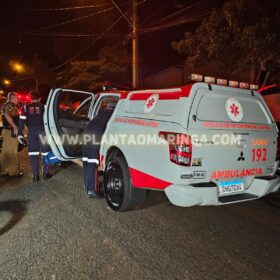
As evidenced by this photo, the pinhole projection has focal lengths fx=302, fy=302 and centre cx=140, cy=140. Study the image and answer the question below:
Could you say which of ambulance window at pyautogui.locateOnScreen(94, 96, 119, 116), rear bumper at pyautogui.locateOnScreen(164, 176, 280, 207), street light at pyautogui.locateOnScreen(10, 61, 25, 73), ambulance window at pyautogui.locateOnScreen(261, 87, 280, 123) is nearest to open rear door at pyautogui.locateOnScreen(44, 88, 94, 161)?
ambulance window at pyautogui.locateOnScreen(94, 96, 119, 116)

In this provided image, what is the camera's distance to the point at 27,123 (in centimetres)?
600

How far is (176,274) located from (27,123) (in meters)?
4.37

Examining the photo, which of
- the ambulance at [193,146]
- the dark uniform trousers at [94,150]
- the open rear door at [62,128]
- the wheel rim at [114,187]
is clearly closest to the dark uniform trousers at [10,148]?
the open rear door at [62,128]

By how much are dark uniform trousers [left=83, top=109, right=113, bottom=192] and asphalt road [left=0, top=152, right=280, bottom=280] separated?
1.04ft

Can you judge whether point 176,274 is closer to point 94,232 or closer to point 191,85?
point 94,232

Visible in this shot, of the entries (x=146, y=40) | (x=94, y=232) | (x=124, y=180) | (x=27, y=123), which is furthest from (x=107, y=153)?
(x=146, y=40)

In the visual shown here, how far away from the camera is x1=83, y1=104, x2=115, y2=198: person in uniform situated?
191 inches

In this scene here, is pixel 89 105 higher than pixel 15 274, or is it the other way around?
pixel 89 105

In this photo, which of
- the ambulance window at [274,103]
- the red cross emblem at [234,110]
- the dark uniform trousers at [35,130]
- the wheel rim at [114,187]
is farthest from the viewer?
the ambulance window at [274,103]

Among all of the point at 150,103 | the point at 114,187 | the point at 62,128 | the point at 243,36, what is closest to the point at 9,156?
the point at 62,128

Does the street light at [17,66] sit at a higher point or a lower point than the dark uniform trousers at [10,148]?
higher

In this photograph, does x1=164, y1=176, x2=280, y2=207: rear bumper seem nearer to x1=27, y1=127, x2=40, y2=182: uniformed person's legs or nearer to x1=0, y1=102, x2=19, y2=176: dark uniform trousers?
x1=27, y1=127, x2=40, y2=182: uniformed person's legs

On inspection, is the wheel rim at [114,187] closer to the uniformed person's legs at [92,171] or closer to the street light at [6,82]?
the uniformed person's legs at [92,171]

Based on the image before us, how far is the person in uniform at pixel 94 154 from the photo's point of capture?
A: 4.84m
